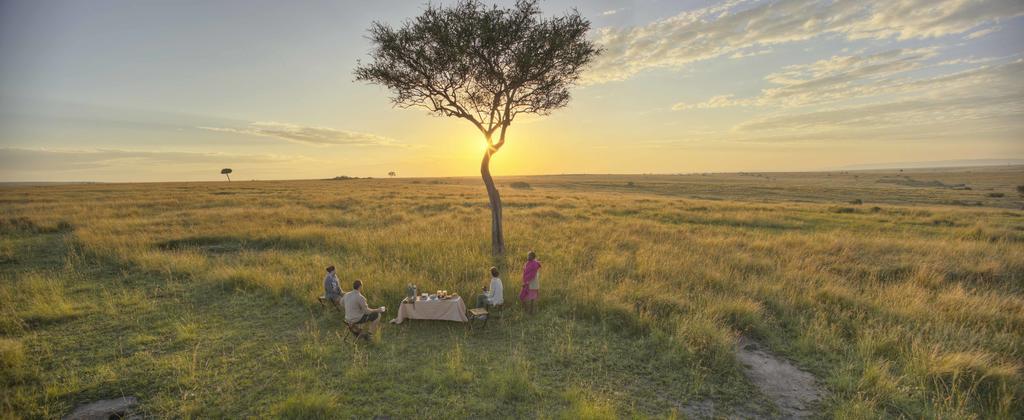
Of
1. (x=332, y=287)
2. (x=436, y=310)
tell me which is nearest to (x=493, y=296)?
(x=436, y=310)

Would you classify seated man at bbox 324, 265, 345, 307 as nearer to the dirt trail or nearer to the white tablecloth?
the white tablecloth

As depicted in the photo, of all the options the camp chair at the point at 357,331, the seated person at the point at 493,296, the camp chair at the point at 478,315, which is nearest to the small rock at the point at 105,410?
the camp chair at the point at 357,331

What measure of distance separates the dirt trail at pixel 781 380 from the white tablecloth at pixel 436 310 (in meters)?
5.40

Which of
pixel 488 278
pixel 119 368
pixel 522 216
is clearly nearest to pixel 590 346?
pixel 488 278

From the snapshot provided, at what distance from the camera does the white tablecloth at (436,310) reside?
820 centimetres

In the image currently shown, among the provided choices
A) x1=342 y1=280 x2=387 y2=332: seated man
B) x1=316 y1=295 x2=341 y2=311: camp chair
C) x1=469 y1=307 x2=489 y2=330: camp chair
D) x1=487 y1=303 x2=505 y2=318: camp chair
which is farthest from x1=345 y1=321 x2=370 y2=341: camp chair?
x1=487 y1=303 x2=505 y2=318: camp chair

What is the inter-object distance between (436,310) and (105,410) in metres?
5.01

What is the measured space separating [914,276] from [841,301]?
458cm

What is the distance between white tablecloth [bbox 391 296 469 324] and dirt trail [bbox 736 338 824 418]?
540cm

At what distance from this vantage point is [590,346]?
756 cm

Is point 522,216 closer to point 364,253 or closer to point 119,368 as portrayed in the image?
point 364,253

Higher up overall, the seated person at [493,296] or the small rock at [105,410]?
the seated person at [493,296]

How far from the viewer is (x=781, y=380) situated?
6.54 m

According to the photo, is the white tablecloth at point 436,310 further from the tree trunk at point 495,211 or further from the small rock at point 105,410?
the tree trunk at point 495,211
